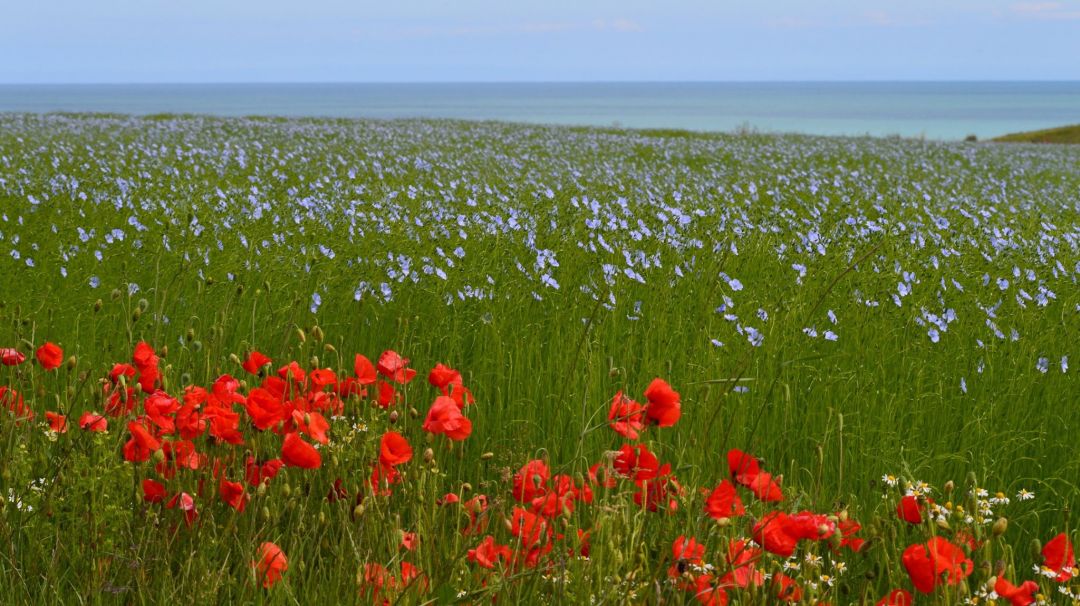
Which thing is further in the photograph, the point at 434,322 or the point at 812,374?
the point at 434,322

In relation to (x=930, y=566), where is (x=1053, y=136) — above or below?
below

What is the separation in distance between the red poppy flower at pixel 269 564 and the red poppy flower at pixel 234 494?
18 centimetres

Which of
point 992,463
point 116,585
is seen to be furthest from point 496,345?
point 116,585

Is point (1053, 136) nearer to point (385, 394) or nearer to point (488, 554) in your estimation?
point (385, 394)

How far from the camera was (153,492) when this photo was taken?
8.96ft

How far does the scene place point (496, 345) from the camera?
4918 mm

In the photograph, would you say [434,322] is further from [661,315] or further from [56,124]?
[56,124]

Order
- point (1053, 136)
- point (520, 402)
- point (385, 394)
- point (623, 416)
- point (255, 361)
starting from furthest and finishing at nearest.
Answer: point (1053, 136)
point (520, 402)
point (385, 394)
point (255, 361)
point (623, 416)

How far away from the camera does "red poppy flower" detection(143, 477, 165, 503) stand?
8.89ft

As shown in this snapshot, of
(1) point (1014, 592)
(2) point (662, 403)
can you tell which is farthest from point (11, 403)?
(1) point (1014, 592)

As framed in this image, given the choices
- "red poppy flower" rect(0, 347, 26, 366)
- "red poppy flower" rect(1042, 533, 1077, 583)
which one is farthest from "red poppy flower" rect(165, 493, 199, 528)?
"red poppy flower" rect(1042, 533, 1077, 583)

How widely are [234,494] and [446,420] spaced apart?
1.74ft

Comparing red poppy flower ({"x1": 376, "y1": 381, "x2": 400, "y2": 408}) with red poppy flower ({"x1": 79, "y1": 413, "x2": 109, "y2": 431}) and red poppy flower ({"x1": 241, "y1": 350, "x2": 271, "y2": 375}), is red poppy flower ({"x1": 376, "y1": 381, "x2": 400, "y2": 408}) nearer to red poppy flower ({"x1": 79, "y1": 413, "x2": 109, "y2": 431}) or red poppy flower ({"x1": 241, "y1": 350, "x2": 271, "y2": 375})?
red poppy flower ({"x1": 241, "y1": 350, "x2": 271, "y2": 375})

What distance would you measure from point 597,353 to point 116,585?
222cm
